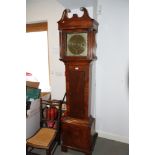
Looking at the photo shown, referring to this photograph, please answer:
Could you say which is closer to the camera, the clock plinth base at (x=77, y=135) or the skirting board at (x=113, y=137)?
the clock plinth base at (x=77, y=135)

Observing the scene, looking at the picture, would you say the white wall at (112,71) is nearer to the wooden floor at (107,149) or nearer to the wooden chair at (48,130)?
the wooden floor at (107,149)

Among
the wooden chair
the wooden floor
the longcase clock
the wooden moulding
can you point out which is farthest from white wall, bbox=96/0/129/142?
the wooden chair

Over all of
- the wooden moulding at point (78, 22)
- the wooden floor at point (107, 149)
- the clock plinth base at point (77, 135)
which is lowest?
the wooden floor at point (107, 149)

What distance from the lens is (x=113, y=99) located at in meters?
2.45

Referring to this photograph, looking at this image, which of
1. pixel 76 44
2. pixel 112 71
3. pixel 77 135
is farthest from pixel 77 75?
pixel 77 135

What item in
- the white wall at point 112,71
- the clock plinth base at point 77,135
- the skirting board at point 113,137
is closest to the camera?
the clock plinth base at point 77,135

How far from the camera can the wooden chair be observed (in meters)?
1.95

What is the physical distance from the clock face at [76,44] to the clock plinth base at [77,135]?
87 centimetres

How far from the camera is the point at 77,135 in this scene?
2.13 metres

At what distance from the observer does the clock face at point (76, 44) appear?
2.03 m

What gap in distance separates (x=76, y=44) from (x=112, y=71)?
71 cm

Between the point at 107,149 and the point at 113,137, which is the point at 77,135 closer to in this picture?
the point at 107,149

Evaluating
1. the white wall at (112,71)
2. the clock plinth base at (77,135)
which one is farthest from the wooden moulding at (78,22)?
the clock plinth base at (77,135)
